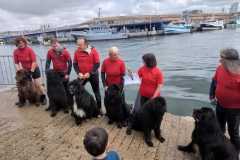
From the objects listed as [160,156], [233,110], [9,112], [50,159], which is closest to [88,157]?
[50,159]

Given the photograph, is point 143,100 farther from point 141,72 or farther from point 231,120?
point 231,120

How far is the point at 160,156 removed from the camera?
14.6 ft

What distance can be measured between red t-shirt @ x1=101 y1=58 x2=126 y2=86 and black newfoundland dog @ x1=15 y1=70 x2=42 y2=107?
2.11 meters

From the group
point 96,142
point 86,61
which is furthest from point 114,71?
point 96,142

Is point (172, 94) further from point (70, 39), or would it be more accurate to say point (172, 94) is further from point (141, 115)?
point (70, 39)

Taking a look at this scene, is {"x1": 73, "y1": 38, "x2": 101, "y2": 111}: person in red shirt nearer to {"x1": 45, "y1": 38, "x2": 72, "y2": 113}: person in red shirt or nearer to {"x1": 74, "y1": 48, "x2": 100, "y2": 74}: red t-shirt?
{"x1": 74, "y1": 48, "x2": 100, "y2": 74}: red t-shirt

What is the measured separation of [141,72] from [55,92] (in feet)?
7.16

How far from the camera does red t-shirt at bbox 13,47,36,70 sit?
21.3 ft

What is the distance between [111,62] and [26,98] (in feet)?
9.04

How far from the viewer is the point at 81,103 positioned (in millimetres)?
5539

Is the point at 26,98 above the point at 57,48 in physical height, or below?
below

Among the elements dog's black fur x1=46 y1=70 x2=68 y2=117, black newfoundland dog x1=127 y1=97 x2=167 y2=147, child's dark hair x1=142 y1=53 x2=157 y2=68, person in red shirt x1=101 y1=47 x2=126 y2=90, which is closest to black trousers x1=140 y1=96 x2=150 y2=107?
black newfoundland dog x1=127 y1=97 x2=167 y2=147

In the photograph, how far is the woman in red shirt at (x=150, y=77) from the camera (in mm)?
4836

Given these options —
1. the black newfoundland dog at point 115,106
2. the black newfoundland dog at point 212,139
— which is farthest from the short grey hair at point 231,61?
the black newfoundland dog at point 115,106
